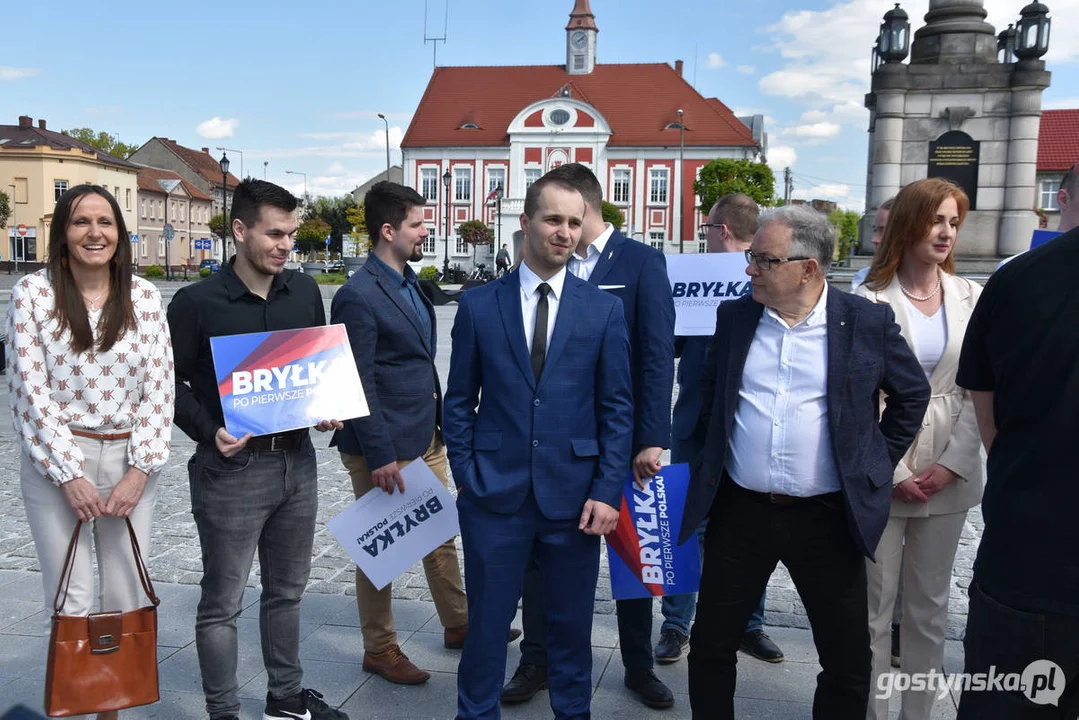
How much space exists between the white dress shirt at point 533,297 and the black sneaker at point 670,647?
2048mm

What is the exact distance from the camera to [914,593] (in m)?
3.94

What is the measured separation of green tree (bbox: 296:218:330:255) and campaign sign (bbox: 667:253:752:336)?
66318 millimetres

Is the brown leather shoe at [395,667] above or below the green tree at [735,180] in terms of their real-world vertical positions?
below

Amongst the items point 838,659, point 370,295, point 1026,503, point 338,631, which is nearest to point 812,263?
point 1026,503

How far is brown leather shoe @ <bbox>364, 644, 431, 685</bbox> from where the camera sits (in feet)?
14.9

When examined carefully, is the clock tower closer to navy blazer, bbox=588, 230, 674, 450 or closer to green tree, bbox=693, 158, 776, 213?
green tree, bbox=693, 158, 776, 213

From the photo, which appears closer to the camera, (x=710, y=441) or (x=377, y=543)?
(x=710, y=441)

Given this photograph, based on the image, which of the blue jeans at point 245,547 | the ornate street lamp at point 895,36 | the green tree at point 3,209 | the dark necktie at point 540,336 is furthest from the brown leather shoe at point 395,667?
the green tree at point 3,209

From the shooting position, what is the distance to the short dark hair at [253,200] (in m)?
3.89

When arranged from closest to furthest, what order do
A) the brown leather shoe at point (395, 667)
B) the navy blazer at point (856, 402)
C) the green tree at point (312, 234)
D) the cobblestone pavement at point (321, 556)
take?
the navy blazer at point (856, 402)
the brown leather shoe at point (395, 667)
the cobblestone pavement at point (321, 556)
the green tree at point (312, 234)

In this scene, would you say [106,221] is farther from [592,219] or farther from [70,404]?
[592,219]

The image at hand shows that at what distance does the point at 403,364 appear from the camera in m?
4.57

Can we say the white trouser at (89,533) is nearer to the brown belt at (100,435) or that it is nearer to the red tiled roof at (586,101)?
the brown belt at (100,435)

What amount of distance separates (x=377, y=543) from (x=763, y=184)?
232 feet
